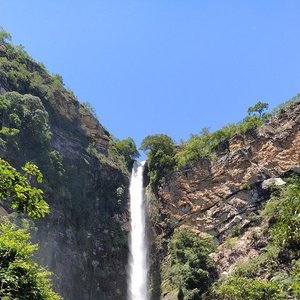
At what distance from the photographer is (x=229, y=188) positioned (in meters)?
29.2

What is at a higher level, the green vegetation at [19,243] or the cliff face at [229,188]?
the cliff face at [229,188]

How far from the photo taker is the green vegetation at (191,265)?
23484mm

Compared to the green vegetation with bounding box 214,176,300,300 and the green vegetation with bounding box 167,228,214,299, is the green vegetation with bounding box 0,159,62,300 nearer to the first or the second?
the green vegetation with bounding box 214,176,300,300

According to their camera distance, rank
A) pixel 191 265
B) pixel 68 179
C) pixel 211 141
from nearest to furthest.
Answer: pixel 191 265 < pixel 68 179 < pixel 211 141

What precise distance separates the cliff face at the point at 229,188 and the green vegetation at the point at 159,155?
162 centimetres


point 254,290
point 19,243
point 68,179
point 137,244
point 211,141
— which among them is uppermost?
point 211,141

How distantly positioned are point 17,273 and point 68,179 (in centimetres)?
2294

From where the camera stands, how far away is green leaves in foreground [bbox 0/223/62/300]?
760 centimetres

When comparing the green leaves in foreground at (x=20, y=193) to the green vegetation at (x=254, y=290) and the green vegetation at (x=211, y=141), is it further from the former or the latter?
the green vegetation at (x=211, y=141)

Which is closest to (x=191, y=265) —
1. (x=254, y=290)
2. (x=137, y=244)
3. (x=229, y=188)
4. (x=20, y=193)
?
(x=229, y=188)

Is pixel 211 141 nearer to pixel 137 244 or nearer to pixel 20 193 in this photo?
pixel 137 244

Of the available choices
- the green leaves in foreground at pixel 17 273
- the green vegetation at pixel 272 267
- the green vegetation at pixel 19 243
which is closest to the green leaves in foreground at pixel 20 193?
the green vegetation at pixel 19 243

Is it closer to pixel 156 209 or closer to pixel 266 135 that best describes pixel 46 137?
pixel 156 209

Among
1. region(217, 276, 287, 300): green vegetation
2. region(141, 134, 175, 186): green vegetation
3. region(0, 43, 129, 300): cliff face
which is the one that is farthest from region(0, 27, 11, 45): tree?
region(217, 276, 287, 300): green vegetation
